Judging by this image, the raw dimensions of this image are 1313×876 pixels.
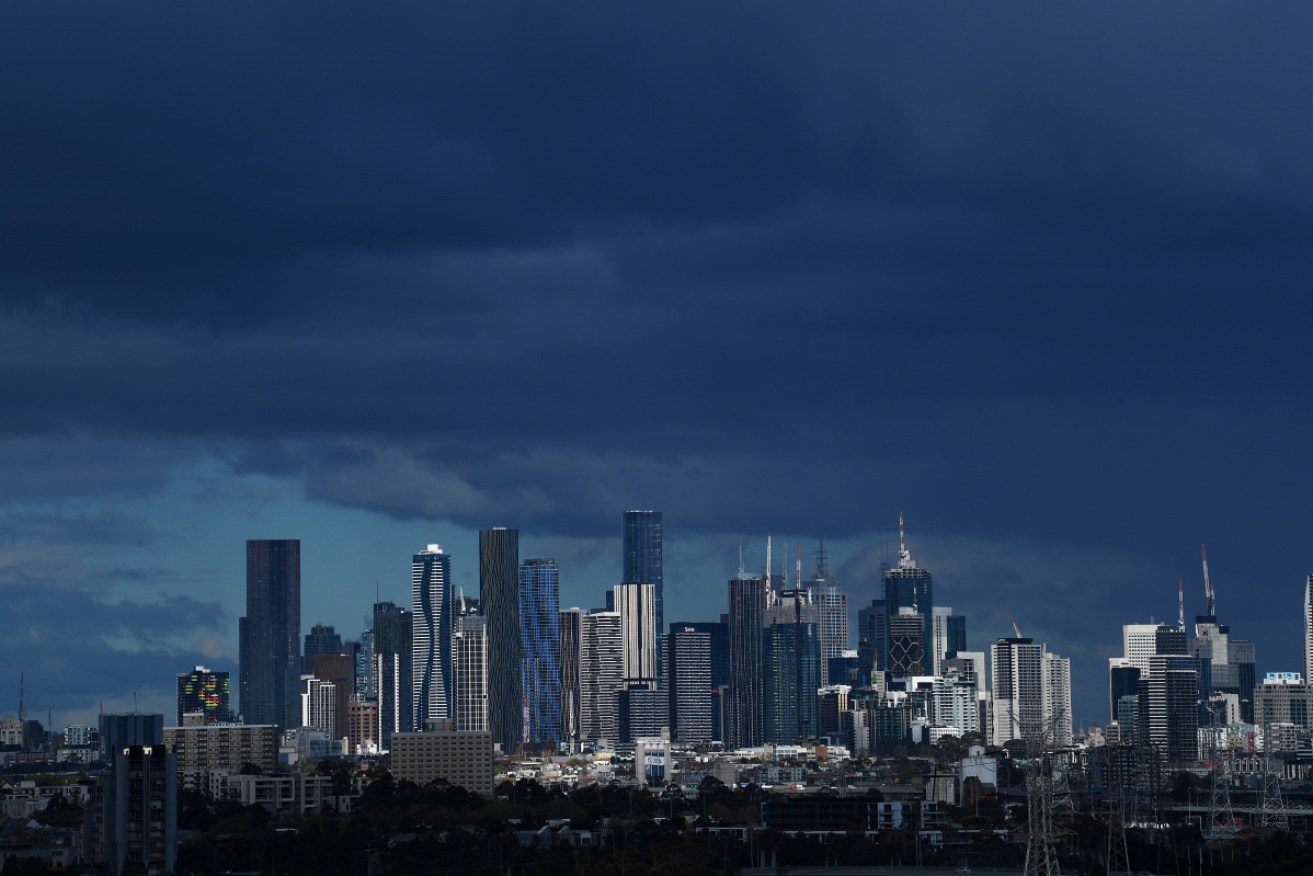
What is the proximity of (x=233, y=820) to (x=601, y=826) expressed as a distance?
99.3 ft

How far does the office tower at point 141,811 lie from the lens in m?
132

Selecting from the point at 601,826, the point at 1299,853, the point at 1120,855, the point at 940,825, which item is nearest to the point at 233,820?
the point at 601,826

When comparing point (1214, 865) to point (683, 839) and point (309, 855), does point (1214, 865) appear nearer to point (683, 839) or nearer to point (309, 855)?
point (683, 839)

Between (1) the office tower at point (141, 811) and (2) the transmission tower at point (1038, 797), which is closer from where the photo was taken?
(2) the transmission tower at point (1038, 797)

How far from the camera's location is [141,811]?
135 m

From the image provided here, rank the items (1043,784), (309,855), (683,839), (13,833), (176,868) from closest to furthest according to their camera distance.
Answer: (1043,784)
(176,868)
(309,855)
(683,839)
(13,833)

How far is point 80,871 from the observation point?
450 ft

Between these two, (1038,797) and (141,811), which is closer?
(1038,797)

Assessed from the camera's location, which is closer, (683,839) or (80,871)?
(80,871)

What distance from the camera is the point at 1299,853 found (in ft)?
410

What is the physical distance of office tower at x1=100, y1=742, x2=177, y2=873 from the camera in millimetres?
132375

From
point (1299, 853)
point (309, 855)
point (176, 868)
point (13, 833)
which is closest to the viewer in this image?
point (1299, 853)

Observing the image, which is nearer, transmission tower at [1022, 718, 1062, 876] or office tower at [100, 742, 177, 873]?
transmission tower at [1022, 718, 1062, 876]

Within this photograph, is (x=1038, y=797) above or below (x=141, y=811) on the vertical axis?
above
